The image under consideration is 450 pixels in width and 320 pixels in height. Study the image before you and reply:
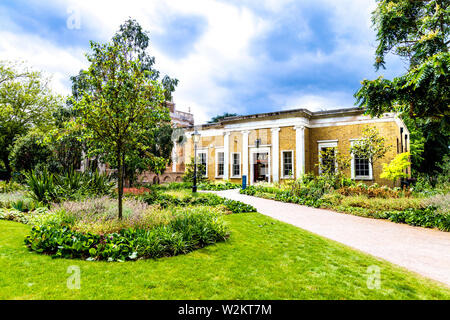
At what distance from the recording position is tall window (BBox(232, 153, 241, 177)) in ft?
68.3

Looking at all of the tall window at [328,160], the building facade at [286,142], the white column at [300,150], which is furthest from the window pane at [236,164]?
the tall window at [328,160]

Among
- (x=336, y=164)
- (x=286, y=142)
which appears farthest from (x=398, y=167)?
(x=286, y=142)

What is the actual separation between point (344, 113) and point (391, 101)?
942cm

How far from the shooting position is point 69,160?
1700 centimetres

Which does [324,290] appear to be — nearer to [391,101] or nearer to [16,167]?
[391,101]

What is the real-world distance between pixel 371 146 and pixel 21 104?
101ft

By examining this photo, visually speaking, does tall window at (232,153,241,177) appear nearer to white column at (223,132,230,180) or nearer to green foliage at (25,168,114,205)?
white column at (223,132,230,180)

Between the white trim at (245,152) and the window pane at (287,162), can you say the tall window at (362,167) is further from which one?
the white trim at (245,152)

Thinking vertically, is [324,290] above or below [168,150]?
below

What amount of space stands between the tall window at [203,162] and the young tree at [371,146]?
11.9 m

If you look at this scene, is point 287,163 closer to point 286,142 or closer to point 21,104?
point 286,142

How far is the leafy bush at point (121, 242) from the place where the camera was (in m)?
4.18

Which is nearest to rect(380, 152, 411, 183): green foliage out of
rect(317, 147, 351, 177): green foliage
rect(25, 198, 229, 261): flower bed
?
rect(317, 147, 351, 177): green foliage
